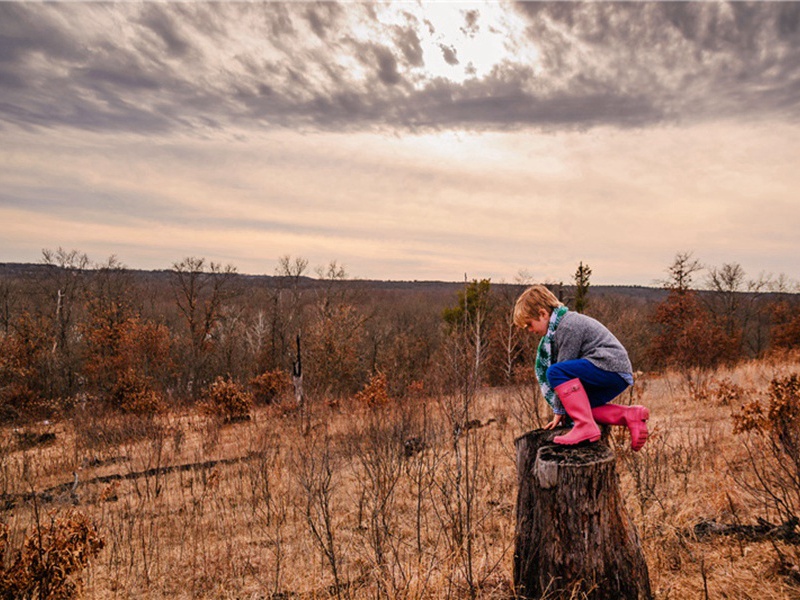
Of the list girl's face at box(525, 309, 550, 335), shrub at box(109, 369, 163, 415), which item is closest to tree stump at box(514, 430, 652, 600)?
girl's face at box(525, 309, 550, 335)

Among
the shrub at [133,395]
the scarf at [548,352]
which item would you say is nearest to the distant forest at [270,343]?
the shrub at [133,395]

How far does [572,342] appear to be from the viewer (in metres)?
3.23

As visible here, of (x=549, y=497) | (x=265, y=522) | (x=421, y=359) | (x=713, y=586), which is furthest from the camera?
(x=421, y=359)

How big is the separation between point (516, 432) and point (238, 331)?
38.5 m

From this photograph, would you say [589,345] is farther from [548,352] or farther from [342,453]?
[342,453]

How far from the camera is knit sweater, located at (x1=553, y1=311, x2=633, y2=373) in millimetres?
3105

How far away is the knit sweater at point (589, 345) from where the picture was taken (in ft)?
10.2

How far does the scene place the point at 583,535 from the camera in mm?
2537

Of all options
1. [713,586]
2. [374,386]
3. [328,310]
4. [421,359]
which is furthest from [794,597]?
[421,359]

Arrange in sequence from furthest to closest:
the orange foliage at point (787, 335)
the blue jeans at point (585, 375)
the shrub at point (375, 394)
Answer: the orange foliage at point (787, 335) < the shrub at point (375, 394) < the blue jeans at point (585, 375)

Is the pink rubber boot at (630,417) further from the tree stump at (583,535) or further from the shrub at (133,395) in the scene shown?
the shrub at (133,395)

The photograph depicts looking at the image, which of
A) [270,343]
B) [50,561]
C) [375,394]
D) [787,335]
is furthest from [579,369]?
[270,343]

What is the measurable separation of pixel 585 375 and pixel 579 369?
2.2 inches

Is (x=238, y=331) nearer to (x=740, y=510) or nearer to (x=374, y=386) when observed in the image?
(x=374, y=386)
